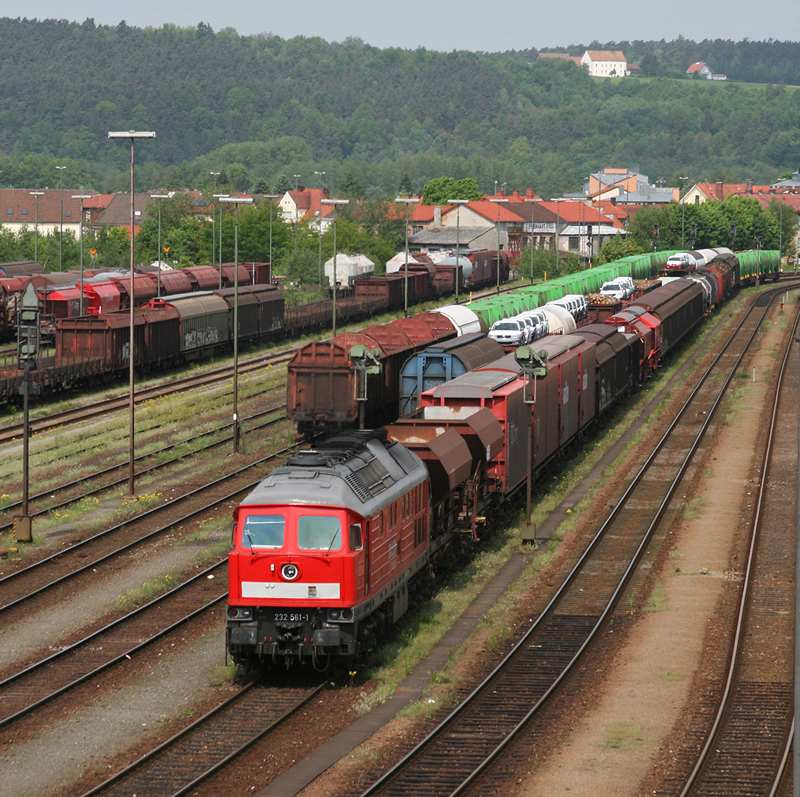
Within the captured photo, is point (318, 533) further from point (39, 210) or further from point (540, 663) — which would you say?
point (39, 210)

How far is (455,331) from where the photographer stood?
52375mm

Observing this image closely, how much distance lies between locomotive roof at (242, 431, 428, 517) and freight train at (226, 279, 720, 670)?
28 millimetres

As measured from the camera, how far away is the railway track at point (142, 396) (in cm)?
4916

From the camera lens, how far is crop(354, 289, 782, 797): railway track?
58.4 feet

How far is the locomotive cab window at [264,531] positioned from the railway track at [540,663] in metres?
4.00

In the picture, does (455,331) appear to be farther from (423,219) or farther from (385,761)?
(423,219)

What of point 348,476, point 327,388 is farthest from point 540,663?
point 327,388

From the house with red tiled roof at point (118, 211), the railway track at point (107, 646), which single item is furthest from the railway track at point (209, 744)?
the house with red tiled roof at point (118, 211)

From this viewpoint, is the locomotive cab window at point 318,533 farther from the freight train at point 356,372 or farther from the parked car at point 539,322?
the parked car at point 539,322

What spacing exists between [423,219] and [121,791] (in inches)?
6489

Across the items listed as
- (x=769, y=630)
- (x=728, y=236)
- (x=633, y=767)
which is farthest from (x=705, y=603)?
(x=728, y=236)

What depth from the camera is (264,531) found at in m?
20.6

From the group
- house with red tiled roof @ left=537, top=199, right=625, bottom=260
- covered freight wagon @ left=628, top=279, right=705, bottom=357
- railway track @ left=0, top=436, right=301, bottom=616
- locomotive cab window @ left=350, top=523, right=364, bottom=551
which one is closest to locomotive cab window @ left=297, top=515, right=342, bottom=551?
locomotive cab window @ left=350, top=523, right=364, bottom=551

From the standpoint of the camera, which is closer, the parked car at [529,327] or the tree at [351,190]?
the parked car at [529,327]
